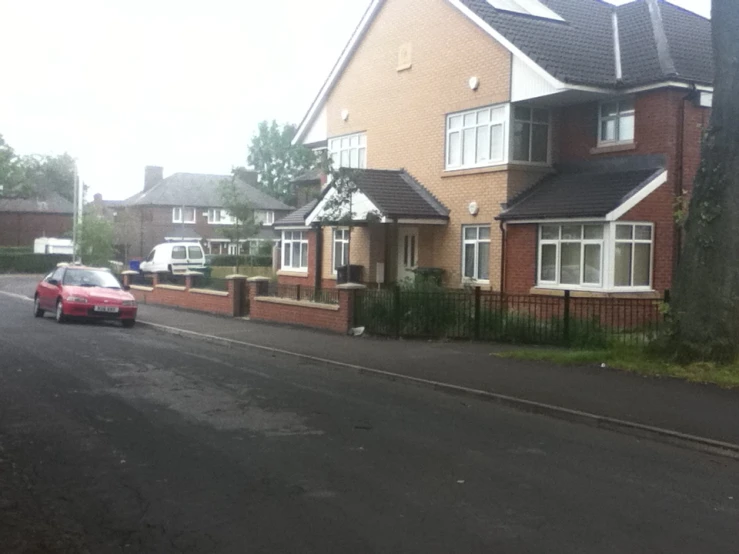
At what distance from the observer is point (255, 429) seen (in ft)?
30.5

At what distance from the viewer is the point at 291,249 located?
1264 inches

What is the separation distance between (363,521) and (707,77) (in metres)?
18.5

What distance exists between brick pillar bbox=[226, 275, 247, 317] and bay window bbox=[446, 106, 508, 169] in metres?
6.68

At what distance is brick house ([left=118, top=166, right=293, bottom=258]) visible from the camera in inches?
2472

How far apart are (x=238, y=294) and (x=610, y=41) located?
39.9 feet

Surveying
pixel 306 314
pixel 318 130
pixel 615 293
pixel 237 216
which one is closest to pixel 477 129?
pixel 615 293

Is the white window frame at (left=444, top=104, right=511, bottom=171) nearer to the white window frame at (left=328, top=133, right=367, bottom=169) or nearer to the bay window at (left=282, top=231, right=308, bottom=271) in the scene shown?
the white window frame at (left=328, top=133, right=367, bottom=169)

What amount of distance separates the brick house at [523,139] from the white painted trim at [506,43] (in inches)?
2.0

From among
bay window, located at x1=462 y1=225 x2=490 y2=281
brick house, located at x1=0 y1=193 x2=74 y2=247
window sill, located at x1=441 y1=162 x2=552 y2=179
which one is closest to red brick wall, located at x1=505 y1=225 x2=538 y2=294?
bay window, located at x1=462 y1=225 x2=490 y2=281

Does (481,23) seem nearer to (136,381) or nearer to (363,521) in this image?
(136,381)

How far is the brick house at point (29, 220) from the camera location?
7112 centimetres

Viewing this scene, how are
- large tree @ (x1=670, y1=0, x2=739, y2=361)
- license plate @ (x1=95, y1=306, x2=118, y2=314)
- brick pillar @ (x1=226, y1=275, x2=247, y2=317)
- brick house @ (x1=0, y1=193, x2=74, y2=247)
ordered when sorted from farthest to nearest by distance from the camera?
1. brick house @ (x1=0, y1=193, x2=74, y2=247)
2. brick pillar @ (x1=226, y1=275, x2=247, y2=317)
3. license plate @ (x1=95, y1=306, x2=118, y2=314)
4. large tree @ (x1=670, y1=0, x2=739, y2=361)

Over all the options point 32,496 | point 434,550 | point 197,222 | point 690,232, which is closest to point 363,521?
point 434,550

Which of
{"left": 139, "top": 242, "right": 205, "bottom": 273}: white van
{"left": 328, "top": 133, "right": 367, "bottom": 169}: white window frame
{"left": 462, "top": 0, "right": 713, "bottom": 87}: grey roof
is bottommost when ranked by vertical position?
{"left": 139, "top": 242, "right": 205, "bottom": 273}: white van
